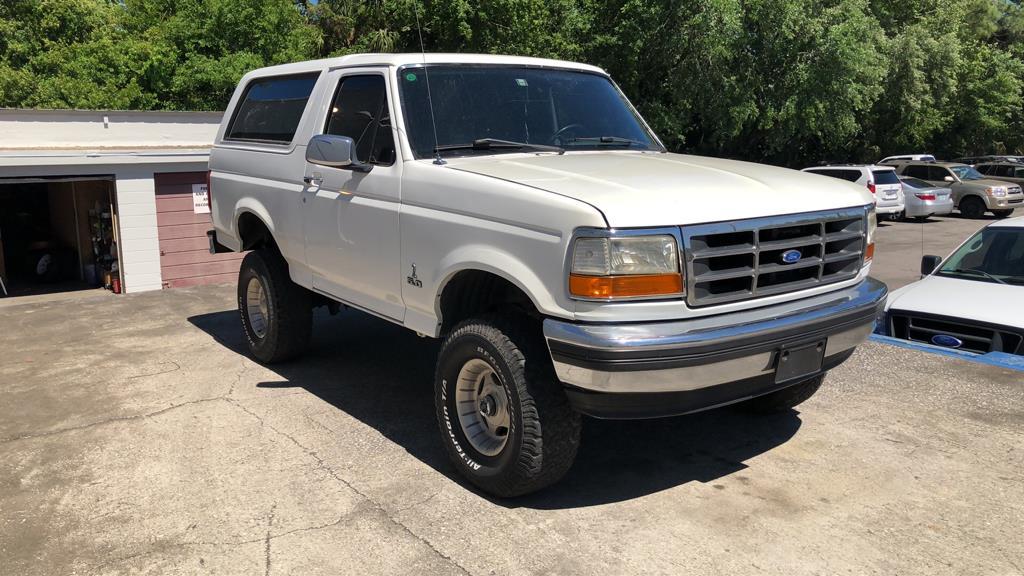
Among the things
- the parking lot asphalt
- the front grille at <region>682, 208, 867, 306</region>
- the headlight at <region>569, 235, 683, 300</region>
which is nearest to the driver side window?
the headlight at <region>569, 235, 683, 300</region>

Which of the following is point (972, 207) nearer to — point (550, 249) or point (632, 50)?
point (632, 50)

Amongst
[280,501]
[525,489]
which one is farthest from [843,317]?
[280,501]

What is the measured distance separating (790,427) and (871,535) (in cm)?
150

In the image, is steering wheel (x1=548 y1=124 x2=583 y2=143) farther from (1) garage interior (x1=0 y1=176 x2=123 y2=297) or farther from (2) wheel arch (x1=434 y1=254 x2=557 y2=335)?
(1) garage interior (x1=0 y1=176 x2=123 y2=297)

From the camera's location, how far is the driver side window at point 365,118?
5.18m

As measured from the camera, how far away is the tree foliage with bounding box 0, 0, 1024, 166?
24.2 metres

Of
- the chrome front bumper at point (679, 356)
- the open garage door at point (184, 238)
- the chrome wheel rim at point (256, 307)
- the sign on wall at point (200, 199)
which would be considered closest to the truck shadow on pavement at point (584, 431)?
the chrome wheel rim at point (256, 307)

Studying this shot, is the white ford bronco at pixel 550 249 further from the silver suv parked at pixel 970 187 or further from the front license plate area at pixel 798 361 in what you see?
the silver suv parked at pixel 970 187

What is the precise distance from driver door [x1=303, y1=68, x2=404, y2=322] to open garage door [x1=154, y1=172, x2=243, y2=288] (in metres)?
7.89

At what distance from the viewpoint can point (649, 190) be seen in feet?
13.1

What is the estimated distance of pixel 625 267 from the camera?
12.3ft

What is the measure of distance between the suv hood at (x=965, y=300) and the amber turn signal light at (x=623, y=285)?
153 inches

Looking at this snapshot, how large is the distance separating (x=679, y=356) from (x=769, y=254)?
854 millimetres

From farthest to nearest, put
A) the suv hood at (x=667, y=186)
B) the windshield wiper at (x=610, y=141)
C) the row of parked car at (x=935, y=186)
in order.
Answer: the row of parked car at (x=935, y=186) → the windshield wiper at (x=610, y=141) → the suv hood at (x=667, y=186)
